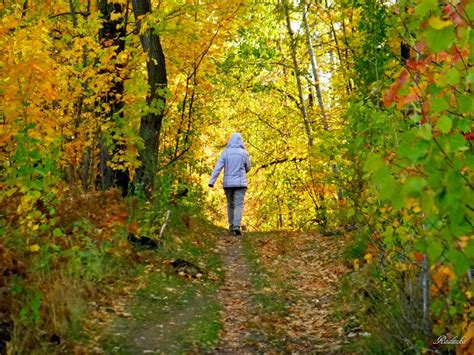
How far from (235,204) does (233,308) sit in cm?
602

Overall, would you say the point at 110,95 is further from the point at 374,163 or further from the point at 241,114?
the point at 241,114

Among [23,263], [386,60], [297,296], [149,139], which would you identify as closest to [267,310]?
[297,296]

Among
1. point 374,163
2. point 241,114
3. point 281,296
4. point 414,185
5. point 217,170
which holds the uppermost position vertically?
point 241,114

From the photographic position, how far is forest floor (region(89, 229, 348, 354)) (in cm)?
543

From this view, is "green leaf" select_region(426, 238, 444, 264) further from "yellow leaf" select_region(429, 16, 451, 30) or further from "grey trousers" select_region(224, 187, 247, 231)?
"grey trousers" select_region(224, 187, 247, 231)

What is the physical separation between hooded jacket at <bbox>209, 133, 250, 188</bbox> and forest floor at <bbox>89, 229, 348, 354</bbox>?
2644 millimetres

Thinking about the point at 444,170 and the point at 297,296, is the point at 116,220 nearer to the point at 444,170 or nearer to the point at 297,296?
the point at 297,296

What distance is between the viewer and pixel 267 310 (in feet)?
21.9

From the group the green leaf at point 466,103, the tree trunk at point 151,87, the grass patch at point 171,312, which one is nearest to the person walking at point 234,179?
the tree trunk at point 151,87

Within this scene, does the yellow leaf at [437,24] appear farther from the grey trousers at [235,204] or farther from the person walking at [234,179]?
the grey trousers at [235,204]

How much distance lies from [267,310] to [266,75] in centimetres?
1305

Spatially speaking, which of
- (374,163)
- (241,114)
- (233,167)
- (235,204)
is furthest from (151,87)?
(241,114)

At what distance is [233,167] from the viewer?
12773 millimetres

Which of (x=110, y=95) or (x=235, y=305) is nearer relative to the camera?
(x=235, y=305)
